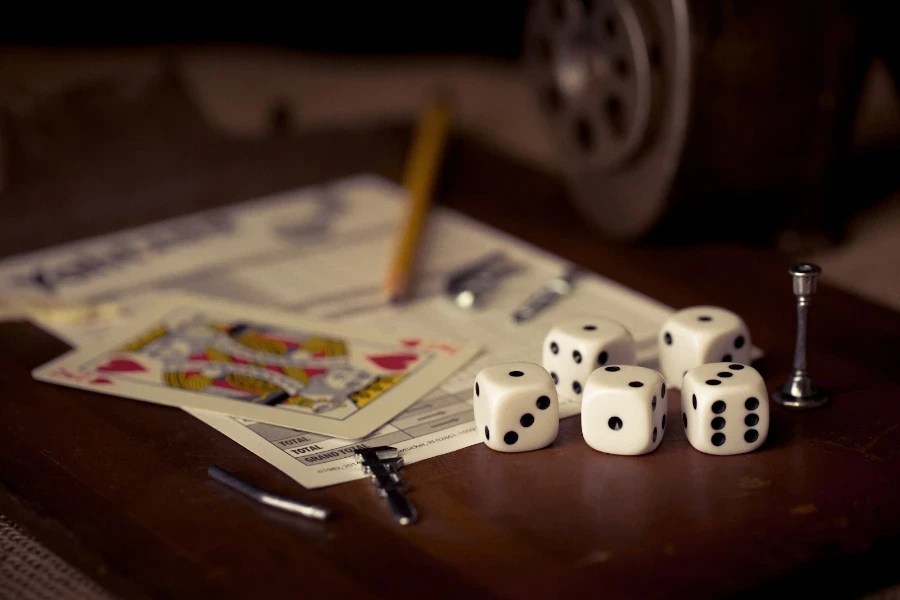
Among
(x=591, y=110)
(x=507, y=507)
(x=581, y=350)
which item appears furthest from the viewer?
(x=591, y=110)

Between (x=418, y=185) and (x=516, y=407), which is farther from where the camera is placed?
(x=418, y=185)

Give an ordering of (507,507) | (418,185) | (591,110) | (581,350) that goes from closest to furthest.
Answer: (507,507), (581,350), (591,110), (418,185)

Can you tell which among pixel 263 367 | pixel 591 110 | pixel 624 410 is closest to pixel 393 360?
pixel 263 367

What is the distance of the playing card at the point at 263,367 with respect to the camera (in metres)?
0.74

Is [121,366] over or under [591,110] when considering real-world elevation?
under

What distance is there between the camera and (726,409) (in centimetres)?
66

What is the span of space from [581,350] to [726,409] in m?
0.11

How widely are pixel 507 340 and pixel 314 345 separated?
139 millimetres

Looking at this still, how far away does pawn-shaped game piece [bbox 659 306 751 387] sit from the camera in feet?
2.41

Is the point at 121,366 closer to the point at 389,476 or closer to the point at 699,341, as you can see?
the point at 389,476

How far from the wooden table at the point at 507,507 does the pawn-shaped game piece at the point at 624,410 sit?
1 centimetres

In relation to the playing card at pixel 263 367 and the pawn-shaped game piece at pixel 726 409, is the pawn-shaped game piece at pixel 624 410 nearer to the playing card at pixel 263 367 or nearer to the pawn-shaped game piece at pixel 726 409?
the pawn-shaped game piece at pixel 726 409

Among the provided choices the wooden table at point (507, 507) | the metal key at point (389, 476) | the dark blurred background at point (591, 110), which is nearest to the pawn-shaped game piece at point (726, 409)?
the wooden table at point (507, 507)

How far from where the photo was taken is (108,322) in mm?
896
